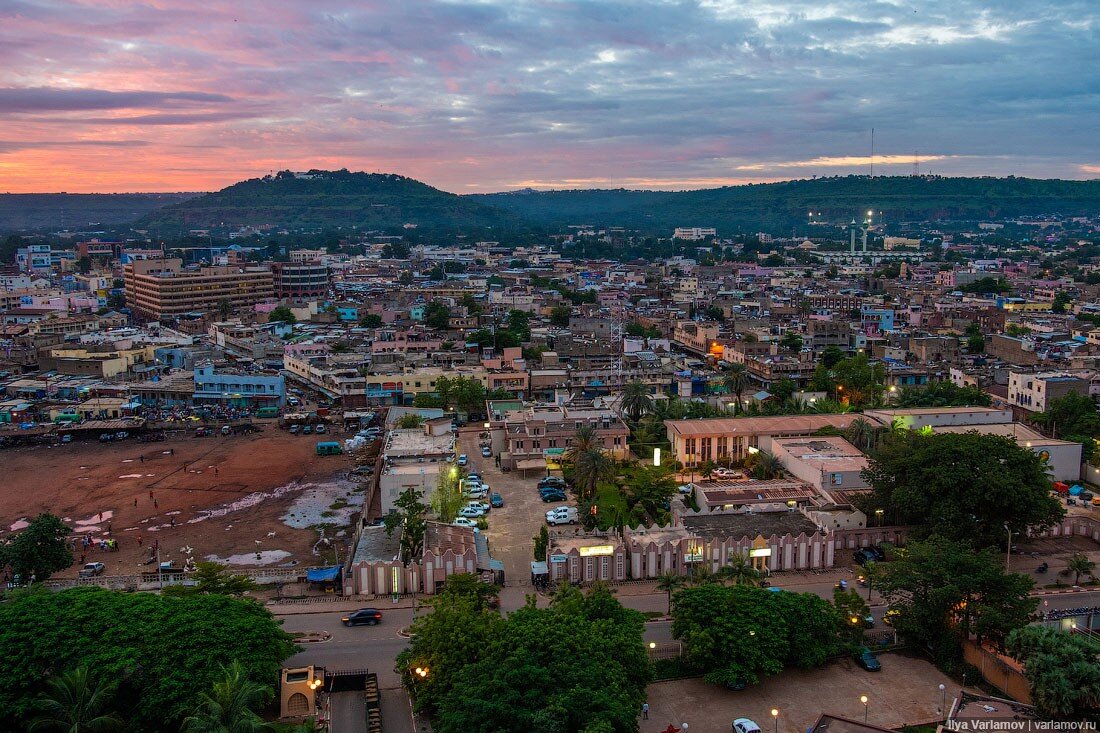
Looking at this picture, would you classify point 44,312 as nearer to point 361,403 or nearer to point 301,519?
point 361,403

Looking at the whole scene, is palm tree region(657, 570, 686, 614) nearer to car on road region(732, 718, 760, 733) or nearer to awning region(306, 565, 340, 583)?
car on road region(732, 718, 760, 733)

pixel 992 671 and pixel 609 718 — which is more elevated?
pixel 609 718

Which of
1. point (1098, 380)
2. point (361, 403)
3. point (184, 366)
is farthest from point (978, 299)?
point (184, 366)

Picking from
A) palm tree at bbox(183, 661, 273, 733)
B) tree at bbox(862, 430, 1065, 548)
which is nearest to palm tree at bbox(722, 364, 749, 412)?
tree at bbox(862, 430, 1065, 548)

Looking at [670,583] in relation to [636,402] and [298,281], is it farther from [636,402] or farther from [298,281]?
[298,281]

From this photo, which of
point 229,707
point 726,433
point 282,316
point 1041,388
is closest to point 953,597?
point 229,707

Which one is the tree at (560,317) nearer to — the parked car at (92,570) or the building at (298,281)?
the building at (298,281)
